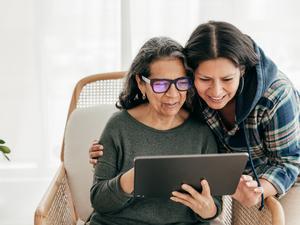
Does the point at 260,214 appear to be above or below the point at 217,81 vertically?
below

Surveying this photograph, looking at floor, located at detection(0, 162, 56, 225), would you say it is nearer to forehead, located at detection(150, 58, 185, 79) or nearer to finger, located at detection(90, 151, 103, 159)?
finger, located at detection(90, 151, 103, 159)

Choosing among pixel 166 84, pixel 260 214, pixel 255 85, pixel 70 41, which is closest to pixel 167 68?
pixel 166 84

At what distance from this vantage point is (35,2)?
7.21ft

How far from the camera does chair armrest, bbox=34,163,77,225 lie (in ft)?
4.22

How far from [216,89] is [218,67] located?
0.07m

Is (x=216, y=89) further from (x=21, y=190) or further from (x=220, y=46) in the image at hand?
(x=21, y=190)

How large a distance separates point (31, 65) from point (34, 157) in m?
0.47

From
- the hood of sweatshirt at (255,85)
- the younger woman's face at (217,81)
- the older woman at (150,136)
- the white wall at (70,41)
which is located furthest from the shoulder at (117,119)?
the white wall at (70,41)

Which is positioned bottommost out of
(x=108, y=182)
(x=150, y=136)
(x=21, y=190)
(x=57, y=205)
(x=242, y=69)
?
(x=21, y=190)

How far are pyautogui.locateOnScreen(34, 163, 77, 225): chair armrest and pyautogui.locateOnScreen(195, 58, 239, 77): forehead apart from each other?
1.93ft

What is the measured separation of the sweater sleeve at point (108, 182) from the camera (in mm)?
1363

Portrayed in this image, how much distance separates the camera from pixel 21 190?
2447 millimetres

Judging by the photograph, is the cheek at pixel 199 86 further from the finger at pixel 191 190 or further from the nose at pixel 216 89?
the finger at pixel 191 190

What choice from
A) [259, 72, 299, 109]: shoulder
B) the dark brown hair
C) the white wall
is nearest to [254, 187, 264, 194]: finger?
[259, 72, 299, 109]: shoulder
